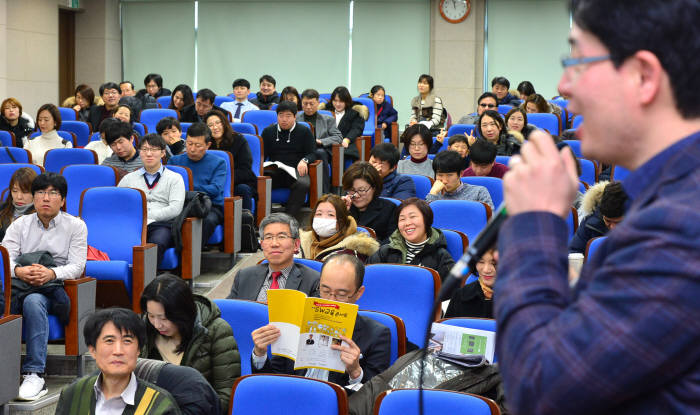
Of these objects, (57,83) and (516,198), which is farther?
(57,83)

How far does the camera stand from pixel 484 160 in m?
5.58

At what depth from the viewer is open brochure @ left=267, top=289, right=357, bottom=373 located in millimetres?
2623

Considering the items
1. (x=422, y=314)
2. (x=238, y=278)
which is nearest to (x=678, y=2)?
(x=422, y=314)

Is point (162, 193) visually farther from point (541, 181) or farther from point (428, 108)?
point (428, 108)

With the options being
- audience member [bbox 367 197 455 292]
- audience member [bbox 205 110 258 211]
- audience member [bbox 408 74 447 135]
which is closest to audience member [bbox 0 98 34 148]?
audience member [bbox 205 110 258 211]

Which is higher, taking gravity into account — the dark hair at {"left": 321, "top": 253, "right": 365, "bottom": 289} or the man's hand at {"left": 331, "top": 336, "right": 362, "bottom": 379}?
the dark hair at {"left": 321, "top": 253, "right": 365, "bottom": 289}

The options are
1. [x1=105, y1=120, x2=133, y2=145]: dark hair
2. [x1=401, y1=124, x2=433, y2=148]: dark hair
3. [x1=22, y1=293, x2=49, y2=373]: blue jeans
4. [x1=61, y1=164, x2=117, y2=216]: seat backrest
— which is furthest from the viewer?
[x1=401, y1=124, x2=433, y2=148]: dark hair

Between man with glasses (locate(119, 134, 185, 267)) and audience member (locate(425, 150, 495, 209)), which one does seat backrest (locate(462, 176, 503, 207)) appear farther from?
man with glasses (locate(119, 134, 185, 267))

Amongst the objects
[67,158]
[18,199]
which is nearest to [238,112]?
[67,158]

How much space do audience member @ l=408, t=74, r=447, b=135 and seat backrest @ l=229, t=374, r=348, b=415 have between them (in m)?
6.89

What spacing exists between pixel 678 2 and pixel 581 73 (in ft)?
0.36

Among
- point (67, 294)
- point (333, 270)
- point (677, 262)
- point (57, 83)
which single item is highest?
point (57, 83)

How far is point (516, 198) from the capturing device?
81cm

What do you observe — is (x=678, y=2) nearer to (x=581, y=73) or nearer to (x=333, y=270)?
(x=581, y=73)
